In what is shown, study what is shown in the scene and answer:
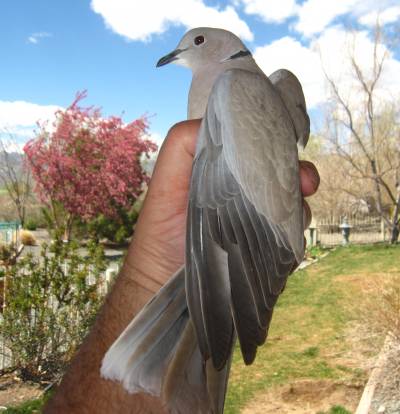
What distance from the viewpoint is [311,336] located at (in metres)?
8.21

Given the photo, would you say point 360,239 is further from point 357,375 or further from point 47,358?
point 47,358

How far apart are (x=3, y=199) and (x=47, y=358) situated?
22639mm

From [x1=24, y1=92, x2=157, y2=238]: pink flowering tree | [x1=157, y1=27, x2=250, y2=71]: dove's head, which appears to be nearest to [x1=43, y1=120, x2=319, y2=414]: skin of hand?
[x1=157, y1=27, x2=250, y2=71]: dove's head

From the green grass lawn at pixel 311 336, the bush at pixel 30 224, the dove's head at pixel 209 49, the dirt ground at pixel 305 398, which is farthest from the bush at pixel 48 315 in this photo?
the bush at pixel 30 224

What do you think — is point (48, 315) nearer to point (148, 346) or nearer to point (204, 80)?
point (204, 80)

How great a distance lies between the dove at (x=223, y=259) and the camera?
1687mm

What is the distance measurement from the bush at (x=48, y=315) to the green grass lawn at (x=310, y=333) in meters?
1.96

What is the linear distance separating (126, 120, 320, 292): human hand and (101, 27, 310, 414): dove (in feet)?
0.58

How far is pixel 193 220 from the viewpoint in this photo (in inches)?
72.1

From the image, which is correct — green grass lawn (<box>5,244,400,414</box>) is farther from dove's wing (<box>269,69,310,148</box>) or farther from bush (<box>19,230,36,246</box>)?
bush (<box>19,230,36,246</box>)

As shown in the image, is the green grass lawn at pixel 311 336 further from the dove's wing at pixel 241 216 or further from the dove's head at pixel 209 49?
the dove's wing at pixel 241 216

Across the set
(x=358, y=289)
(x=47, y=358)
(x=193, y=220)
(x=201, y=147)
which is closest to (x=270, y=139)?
(x=201, y=147)

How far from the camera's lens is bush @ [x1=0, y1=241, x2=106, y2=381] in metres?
6.02

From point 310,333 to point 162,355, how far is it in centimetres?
704
